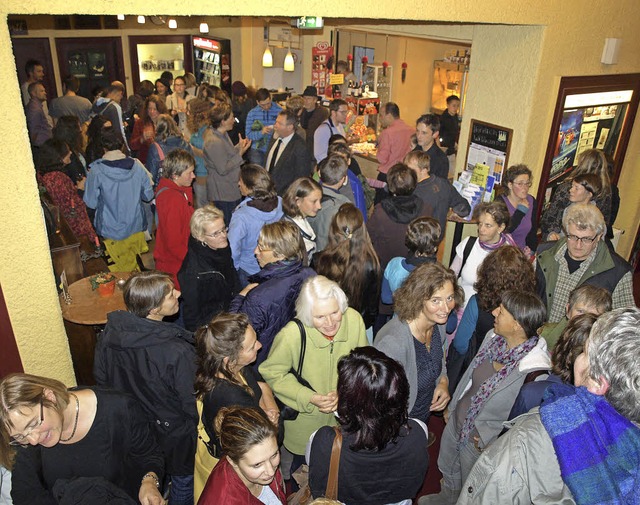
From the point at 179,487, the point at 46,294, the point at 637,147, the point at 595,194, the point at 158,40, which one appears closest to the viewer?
the point at 46,294

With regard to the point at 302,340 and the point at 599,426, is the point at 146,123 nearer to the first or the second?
the point at 302,340

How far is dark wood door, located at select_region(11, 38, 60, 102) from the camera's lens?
A: 467 inches

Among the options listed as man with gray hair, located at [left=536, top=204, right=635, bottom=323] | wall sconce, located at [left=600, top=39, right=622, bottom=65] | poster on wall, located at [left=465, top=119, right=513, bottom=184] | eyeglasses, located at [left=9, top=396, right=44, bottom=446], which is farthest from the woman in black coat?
wall sconce, located at [left=600, top=39, right=622, bottom=65]

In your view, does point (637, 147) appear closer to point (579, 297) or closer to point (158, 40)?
point (579, 297)

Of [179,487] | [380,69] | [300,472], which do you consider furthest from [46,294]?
[380,69]

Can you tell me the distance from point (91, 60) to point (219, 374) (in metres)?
12.9

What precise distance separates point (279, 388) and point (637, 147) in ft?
19.5

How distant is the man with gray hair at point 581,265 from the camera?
3621mm

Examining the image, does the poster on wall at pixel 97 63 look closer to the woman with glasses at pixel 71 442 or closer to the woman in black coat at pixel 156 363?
the woman in black coat at pixel 156 363

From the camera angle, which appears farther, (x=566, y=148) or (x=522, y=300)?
(x=566, y=148)

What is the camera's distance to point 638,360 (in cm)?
166

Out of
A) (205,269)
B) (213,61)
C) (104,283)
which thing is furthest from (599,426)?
(213,61)

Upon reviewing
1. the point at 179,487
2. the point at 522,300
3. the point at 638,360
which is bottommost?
the point at 179,487

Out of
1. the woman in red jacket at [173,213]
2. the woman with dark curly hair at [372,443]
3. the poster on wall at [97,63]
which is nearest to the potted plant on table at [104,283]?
the woman in red jacket at [173,213]
